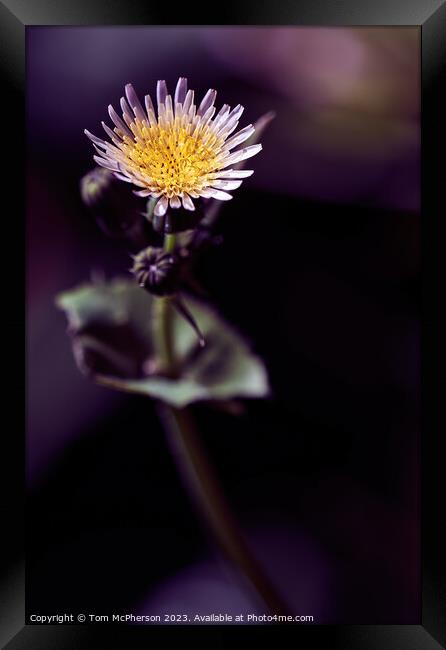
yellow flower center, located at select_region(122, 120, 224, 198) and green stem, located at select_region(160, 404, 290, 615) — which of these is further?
green stem, located at select_region(160, 404, 290, 615)

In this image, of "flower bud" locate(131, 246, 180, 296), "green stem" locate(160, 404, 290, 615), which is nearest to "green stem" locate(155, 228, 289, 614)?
"green stem" locate(160, 404, 290, 615)

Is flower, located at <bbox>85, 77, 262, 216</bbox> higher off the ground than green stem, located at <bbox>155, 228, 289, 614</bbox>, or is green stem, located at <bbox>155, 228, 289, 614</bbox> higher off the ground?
flower, located at <bbox>85, 77, 262, 216</bbox>

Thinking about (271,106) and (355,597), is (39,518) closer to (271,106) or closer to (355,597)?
(355,597)

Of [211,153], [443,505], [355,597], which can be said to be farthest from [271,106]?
[355,597]

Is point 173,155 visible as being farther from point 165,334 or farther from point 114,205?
point 165,334

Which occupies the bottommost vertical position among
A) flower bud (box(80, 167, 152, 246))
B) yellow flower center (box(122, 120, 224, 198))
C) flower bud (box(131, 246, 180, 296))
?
flower bud (box(131, 246, 180, 296))

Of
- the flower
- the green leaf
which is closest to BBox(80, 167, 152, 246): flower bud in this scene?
the flower

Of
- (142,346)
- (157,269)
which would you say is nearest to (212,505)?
(142,346)

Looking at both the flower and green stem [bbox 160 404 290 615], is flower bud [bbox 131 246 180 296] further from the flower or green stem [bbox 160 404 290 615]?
green stem [bbox 160 404 290 615]
